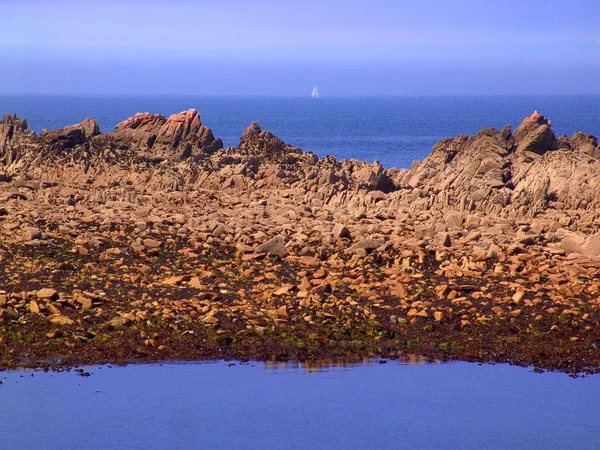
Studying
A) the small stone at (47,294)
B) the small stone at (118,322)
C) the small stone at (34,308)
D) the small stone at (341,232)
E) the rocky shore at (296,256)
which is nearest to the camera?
the rocky shore at (296,256)

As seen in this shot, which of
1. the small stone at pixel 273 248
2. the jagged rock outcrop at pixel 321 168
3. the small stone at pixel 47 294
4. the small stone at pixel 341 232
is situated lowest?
the small stone at pixel 47 294

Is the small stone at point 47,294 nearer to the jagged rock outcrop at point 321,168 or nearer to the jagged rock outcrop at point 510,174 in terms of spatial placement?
the jagged rock outcrop at point 321,168

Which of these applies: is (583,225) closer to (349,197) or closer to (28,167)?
(349,197)

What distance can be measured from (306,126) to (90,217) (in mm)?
89521

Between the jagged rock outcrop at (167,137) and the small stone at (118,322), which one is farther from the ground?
the jagged rock outcrop at (167,137)

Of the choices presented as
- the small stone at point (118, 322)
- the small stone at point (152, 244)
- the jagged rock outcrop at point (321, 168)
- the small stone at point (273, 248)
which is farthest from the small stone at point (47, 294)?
the jagged rock outcrop at point (321, 168)

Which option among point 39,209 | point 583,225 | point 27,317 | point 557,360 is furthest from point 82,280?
point 583,225

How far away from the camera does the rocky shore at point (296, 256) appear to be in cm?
1623

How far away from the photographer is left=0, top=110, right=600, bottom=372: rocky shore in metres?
16.2

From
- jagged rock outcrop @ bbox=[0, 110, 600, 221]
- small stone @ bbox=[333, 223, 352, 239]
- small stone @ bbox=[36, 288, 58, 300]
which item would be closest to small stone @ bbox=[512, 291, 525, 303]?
small stone @ bbox=[333, 223, 352, 239]

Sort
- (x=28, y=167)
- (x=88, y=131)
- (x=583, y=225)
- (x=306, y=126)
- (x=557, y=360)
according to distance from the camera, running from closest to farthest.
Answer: (x=557, y=360) → (x=583, y=225) → (x=28, y=167) → (x=88, y=131) → (x=306, y=126)

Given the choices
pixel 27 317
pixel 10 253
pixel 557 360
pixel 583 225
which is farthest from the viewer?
pixel 583 225

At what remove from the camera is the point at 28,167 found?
2997 centimetres

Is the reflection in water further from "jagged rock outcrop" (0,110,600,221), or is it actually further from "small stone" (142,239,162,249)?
"jagged rock outcrop" (0,110,600,221)
